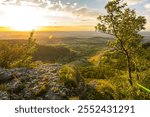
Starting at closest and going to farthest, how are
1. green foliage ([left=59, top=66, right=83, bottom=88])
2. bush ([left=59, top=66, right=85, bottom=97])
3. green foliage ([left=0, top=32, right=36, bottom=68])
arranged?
bush ([left=59, top=66, right=85, bottom=97]), green foliage ([left=59, top=66, right=83, bottom=88]), green foliage ([left=0, top=32, right=36, bottom=68])

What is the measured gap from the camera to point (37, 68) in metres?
21.9

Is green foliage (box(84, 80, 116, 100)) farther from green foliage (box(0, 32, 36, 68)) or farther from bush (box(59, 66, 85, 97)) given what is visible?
green foliage (box(0, 32, 36, 68))

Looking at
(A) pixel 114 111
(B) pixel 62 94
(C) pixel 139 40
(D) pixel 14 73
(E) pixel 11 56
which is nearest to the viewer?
(A) pixel 114 111

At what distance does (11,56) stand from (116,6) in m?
13.0

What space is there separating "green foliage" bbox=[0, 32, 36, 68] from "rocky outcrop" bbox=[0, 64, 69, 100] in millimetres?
1927

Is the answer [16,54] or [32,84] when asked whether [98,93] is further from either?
[16,54]

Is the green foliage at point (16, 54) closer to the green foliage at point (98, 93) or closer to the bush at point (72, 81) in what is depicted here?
the bush at point (72, 81)

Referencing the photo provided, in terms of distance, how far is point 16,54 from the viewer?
2575cm

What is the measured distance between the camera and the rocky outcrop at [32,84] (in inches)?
698

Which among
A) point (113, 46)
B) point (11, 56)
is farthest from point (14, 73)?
point (113, 46)

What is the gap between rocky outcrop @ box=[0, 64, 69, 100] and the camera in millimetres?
17734

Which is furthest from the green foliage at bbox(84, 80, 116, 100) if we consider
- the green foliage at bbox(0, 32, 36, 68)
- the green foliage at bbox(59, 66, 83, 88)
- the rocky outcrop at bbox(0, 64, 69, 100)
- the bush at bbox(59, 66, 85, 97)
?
the green foliage at bbox(0, 32, 36, 68)

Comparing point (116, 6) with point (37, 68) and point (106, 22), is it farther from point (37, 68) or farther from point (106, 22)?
point (37, 68)

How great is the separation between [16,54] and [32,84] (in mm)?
7227
